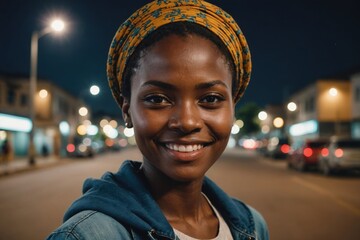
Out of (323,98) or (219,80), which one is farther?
(323,98)

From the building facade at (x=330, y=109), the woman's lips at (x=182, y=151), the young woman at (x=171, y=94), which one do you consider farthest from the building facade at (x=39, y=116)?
the woman's lips at (x=182, y=151)

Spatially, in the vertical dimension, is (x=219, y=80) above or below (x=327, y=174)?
above

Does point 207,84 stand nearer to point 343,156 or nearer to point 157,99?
point 157,99

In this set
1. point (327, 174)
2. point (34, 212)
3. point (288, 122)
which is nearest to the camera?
point (34, 212)

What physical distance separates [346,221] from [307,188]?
5.48 meters

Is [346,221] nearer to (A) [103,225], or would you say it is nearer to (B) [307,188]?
(B) [307,188]

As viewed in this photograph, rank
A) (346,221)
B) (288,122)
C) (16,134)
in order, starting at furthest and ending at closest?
(288,122)
(16,134)
(346,221)

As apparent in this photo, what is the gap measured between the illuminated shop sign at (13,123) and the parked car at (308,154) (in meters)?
18.8

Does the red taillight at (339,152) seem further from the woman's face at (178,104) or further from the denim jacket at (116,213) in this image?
the denim jacket at (116,213)

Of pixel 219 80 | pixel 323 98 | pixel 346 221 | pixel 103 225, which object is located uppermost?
pixel 323 98

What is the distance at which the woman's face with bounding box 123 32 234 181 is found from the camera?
166cm

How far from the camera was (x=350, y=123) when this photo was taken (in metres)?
40.2

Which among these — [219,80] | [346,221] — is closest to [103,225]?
[219,80]

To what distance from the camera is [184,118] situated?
1633mm
